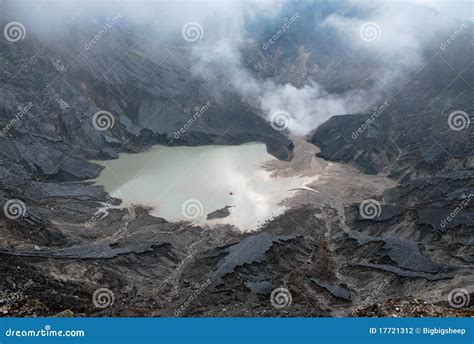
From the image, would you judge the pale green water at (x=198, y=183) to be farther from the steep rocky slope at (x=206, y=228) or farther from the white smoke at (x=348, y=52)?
the white smoke at (x=348, y=52)

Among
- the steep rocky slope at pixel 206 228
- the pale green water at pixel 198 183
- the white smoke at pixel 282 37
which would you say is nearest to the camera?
the steep rocky slope at pixel 206 228

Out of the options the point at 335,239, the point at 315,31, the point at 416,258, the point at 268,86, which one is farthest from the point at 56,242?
the point at 315,31

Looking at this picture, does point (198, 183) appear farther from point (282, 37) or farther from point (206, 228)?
point (282, 37)

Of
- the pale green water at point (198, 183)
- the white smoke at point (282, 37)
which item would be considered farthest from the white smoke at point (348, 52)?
the pale green water at point (198, 183)

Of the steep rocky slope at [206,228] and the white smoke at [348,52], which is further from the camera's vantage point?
the white smoke at [348,52]

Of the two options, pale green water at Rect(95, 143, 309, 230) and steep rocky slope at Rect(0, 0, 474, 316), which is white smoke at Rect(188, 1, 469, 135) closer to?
steep rocky slope at Rect(0, 0, 474, 316)

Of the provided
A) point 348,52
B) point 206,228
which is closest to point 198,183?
point 206,228

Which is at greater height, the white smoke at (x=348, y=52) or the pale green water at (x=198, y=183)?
the white smoke at (x=348, y=52)

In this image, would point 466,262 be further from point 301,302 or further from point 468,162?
point 468,162
